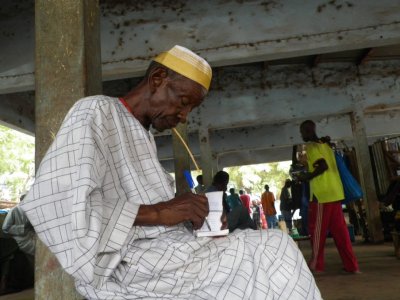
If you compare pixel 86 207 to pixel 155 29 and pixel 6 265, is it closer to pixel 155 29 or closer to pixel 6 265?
pixel 155 29

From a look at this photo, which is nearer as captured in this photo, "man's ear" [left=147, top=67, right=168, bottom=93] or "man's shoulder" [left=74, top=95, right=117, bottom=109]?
"man's shoulder" [left=74, top=95, right=117, bottom=109]

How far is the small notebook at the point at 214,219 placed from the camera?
1425mm

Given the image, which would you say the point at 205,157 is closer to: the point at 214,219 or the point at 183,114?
the point at 183,114

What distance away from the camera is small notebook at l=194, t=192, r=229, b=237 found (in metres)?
1.42

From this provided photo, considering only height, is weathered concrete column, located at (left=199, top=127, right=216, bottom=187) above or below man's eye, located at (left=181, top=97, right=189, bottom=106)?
above

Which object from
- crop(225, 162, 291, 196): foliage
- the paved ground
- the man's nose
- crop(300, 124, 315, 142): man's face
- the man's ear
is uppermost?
crop(225, 162, 291, 196): foliage

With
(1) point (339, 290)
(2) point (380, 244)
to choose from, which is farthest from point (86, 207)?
(2) point (380, 244)

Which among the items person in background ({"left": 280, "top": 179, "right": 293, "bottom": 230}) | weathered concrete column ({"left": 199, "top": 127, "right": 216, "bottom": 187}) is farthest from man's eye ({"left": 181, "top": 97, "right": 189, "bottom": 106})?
person in background ({"left": 280, "top": 179, "right": 293, "bottom": 230})

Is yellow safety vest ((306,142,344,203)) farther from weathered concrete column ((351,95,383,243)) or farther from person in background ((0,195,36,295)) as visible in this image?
weathered concrete column ((351,95,383,243))

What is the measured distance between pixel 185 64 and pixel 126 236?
0.70 meters

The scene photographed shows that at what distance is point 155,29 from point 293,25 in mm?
1817

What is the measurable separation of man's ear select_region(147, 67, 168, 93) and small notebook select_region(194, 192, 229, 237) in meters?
0.49

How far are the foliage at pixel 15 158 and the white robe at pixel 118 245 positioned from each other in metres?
15.8

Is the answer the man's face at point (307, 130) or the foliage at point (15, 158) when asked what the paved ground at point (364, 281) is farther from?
the foliage at point (15, 158)
